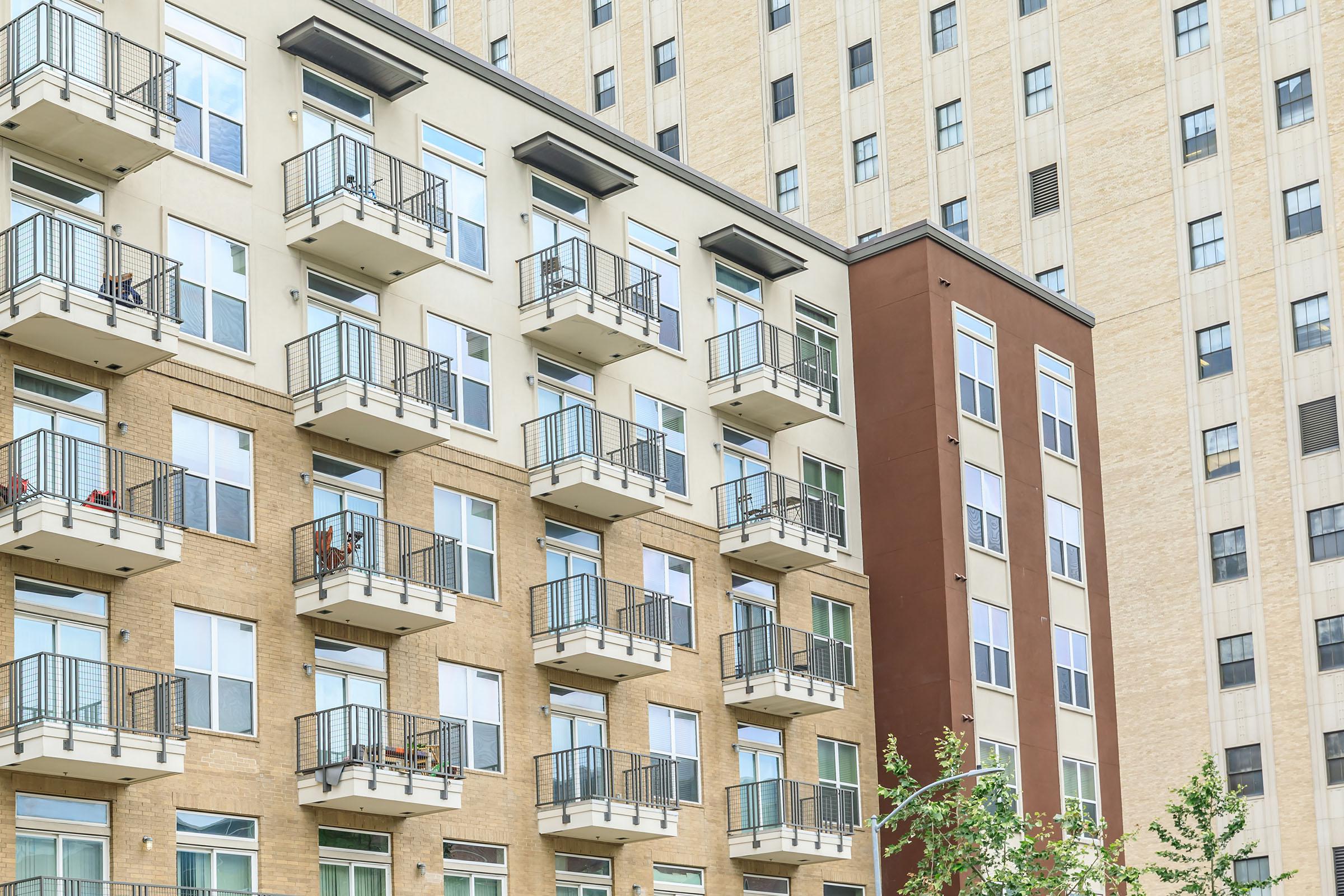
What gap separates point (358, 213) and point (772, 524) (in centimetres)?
1259

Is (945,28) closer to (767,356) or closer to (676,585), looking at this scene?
(767,356)

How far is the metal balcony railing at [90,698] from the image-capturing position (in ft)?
92.0

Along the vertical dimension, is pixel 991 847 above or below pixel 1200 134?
below

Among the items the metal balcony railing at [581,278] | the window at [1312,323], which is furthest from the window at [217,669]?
the window at [1312,323]

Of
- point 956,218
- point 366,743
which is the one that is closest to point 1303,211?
point 956,218

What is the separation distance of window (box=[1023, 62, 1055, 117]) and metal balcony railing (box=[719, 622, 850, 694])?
104 ft

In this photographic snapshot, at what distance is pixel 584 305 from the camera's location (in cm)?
3884

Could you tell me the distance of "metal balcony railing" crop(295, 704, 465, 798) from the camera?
106ft

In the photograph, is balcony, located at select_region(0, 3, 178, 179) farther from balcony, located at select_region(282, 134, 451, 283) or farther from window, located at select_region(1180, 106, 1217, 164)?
window, located at select_region(1180, 106, 1217, 164)

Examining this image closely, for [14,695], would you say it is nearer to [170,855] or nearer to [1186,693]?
[170,855]

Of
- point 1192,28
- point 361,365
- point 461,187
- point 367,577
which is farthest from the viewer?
point 1192,28

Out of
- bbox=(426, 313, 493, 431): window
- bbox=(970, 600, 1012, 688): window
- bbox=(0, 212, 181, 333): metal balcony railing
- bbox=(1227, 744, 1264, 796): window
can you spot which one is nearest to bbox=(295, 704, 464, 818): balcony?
bbox=(426, 313, 493, 431): window

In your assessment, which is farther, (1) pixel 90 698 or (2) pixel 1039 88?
(2) pixel 1039 88

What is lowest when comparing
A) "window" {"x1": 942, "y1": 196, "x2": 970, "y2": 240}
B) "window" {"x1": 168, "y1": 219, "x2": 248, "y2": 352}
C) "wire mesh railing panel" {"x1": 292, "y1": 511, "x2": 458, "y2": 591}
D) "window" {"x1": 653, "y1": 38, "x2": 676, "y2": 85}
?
"wire mesh railing panel" {"x1": 292, "y1": 511, "x2": 458, "y2": 591}
